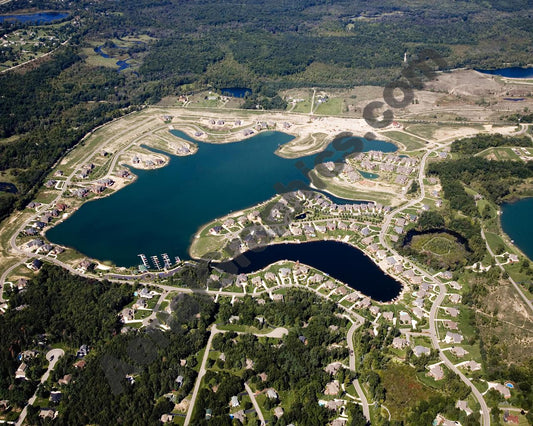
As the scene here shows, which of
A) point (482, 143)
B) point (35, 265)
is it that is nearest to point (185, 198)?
point (35, 265)

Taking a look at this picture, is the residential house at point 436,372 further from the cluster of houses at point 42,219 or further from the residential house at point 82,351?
the cluster of houses at point 42,219

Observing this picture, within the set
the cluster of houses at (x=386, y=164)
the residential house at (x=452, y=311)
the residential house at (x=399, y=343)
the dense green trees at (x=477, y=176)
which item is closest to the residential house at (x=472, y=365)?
the residential house at (x=399, y=343)

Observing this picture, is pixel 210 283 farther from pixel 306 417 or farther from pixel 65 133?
pixel 65 133

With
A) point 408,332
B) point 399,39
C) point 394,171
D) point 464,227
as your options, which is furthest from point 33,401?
point 399,39

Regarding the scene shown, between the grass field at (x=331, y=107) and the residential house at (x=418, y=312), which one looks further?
the grass field at (x=331, y=107)

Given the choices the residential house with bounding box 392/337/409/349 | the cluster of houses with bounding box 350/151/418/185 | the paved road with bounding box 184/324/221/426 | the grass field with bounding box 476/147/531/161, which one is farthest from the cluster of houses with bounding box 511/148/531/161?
the paved road with bounding box 184/324/221/426

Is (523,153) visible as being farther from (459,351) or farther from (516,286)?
(459,351)
